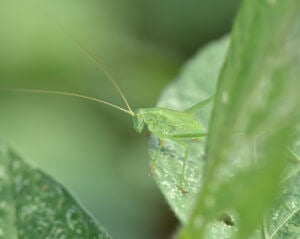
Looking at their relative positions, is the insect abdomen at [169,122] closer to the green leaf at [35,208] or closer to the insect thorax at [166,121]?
the insect thorax at [166,121]

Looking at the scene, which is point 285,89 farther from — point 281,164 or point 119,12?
point 119,12

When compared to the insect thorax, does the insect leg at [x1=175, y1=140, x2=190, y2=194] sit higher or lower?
lower

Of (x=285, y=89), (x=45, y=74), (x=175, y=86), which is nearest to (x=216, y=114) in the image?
(x=285, y=89)

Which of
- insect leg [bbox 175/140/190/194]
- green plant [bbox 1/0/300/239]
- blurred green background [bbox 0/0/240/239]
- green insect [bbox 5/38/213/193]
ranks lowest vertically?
green plant [bbox 1/0/300/239]

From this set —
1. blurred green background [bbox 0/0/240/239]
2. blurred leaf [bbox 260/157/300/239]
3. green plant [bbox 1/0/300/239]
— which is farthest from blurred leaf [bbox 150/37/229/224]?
blurred green background [bbox 0/0/240/239]

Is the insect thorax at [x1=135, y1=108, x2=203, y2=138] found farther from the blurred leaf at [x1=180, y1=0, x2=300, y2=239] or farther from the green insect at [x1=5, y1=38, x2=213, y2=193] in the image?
the blurred leaf at [x1=180, y1=0, x2=300, y2=239]

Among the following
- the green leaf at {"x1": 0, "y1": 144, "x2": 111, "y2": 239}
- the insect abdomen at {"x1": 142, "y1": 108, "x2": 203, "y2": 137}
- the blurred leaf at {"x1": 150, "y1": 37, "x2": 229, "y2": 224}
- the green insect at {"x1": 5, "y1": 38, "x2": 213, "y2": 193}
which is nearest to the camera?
the green leaf at {"x1": 0, "y1": 144, "x2": 111, "y2": 239}
